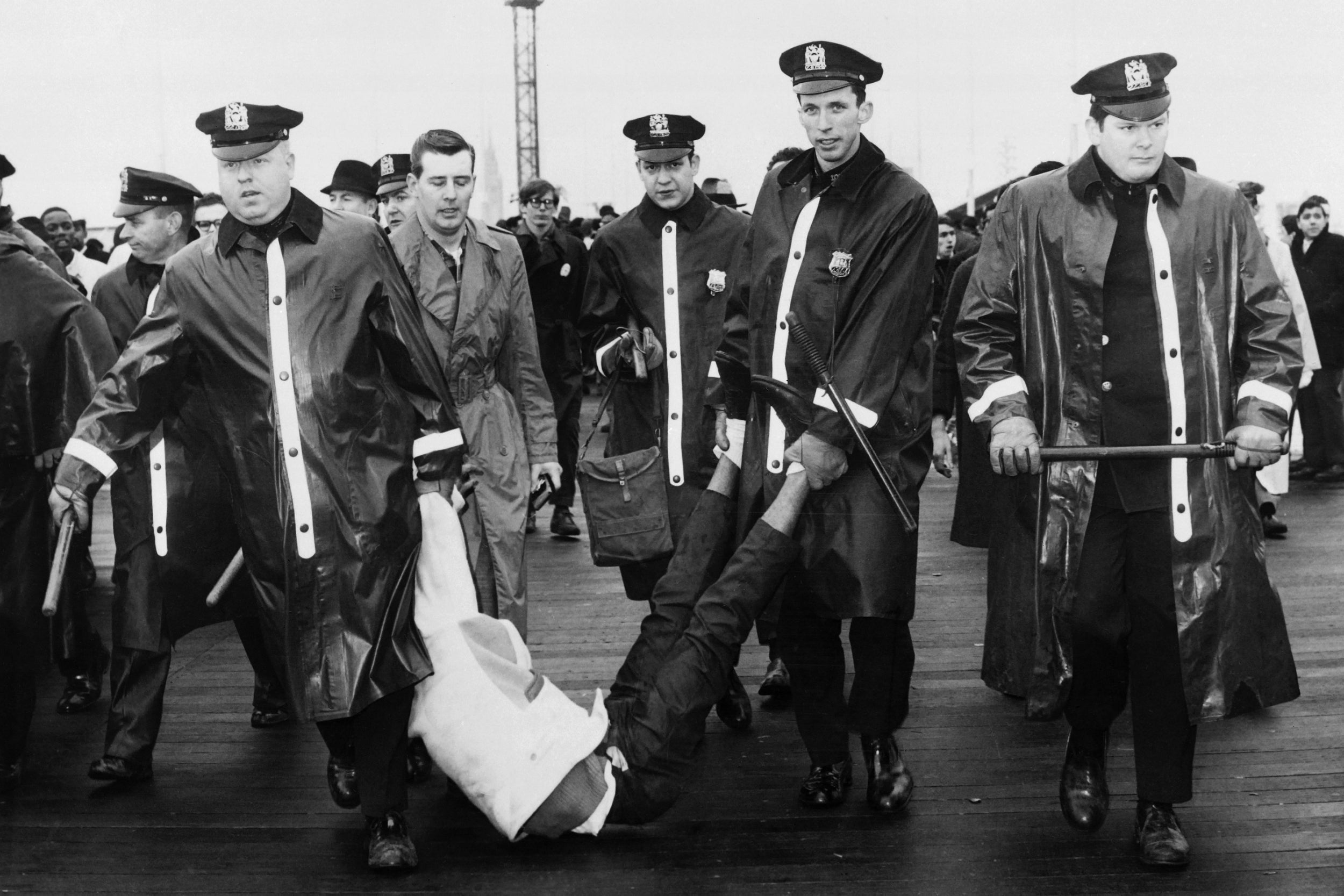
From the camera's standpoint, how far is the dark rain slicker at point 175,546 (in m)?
4.30

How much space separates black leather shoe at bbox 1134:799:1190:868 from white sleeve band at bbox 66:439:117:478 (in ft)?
8.12

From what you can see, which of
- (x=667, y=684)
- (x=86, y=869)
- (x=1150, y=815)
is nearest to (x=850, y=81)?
(x=667, y=684)

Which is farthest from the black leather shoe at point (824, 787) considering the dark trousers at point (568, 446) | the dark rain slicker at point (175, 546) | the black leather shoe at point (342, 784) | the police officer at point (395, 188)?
the dark trousers at point (568, 446)

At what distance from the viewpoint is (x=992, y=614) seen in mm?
4023

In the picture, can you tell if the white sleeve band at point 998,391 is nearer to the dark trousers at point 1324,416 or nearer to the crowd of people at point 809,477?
the crowd of people at point 809,477

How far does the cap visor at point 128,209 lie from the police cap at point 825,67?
82.4 inches

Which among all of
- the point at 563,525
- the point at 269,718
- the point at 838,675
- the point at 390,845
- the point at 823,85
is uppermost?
the point at 823,85

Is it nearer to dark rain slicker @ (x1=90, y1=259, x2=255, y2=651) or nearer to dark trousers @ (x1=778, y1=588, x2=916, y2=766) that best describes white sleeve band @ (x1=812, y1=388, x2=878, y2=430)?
dark trousers @ (x1=778, y1=588, x2=916, y2=766)

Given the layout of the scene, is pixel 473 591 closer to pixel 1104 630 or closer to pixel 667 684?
pixel 667 684

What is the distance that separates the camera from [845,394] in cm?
371

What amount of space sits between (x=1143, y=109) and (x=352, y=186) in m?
3.54

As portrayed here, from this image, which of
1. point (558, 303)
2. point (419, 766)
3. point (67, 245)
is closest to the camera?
point (419, 766)

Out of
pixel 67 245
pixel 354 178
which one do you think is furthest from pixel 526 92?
pixel 354 178

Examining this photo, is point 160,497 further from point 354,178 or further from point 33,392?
point 354,178
